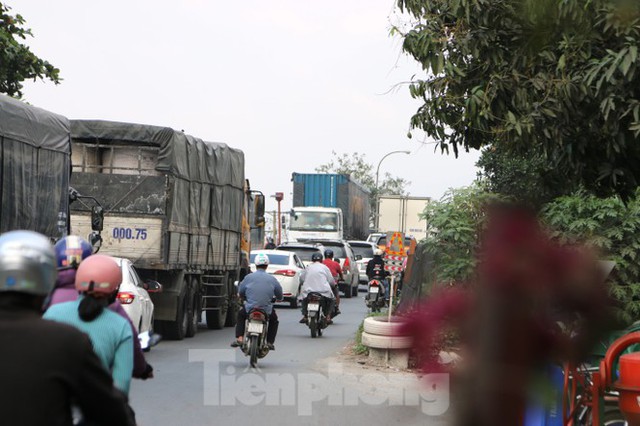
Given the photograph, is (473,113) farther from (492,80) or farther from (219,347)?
(219,347)

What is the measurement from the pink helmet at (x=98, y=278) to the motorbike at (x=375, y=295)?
21.3 m

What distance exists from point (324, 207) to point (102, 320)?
42461mm

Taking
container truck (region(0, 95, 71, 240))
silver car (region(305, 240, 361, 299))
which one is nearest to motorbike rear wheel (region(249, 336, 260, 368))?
container truck (region(0, 95, 71, 240))

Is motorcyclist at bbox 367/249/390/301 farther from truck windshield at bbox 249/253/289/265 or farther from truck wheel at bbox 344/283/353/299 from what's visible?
truck wheel at bbox 344/283/353/299

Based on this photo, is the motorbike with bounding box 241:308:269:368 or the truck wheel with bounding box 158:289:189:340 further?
the truck wheel with bounding box 158:289:189:340

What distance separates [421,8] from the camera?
10594 mm

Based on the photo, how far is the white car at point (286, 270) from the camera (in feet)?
93.4

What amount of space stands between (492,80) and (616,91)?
135 cm

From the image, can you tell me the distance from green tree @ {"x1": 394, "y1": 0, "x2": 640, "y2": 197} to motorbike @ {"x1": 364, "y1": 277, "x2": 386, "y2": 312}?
50.9ft

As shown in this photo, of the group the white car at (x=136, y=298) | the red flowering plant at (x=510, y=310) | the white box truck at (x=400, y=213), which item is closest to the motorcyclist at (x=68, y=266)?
the red flowering plant at (x=510, y=310)

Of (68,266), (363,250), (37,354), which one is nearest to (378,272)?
(363,250)

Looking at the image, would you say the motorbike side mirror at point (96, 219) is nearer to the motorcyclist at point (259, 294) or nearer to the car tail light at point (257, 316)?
the motorcyclist at point (259, 294)

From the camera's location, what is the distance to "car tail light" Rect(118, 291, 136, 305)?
14.8 meters

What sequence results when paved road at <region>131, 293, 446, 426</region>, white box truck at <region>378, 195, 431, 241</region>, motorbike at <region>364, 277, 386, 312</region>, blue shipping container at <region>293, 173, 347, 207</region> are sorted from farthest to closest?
white box truck at <region>378, 195, 431, 241</region>, blue shipping container at <region>293, 173, 347, 207</region>, motorbike at <region>364, 277, 386, 312</region>, paved road at <region>131, 293, 446, 426</region>
